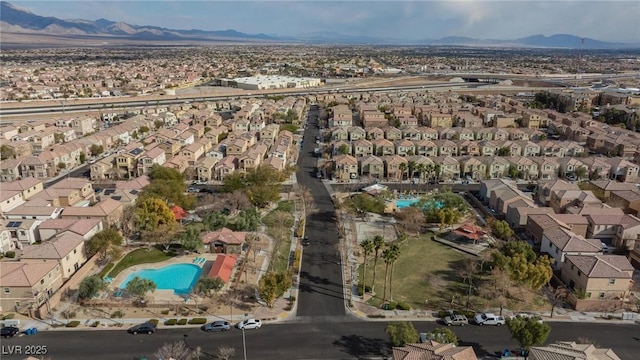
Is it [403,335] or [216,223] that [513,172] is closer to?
[216,223]

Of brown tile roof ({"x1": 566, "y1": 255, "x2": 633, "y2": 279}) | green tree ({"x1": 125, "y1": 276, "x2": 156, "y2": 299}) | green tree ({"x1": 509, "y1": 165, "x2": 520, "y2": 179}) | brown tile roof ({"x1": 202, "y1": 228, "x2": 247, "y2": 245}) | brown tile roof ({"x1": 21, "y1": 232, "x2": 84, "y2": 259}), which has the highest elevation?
green tree ({"x1": 509, "y1": 165, "x2": 520, "y2": 179})

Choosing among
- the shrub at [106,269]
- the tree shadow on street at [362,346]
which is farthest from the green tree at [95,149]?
the tree shadow on street at [362,346]

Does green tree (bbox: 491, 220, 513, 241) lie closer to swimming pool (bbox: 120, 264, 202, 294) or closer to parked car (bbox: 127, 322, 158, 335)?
swimming pool (bbox: 120, 264, 202, 294)

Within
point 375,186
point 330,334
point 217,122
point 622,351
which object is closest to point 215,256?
point 330,334

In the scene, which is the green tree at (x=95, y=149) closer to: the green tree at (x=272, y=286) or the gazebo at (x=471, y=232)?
the green tree at (x=272, y=286)

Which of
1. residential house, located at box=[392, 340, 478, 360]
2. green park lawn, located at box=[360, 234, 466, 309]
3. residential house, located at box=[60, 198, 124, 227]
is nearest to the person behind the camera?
residential house, located at box=[392, 340, 478, 360]

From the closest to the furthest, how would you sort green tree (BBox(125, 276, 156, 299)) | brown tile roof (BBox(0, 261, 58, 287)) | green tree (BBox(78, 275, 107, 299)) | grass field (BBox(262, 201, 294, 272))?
brown tile roof (BBox(0, 261, 58, 287)), green tree (BBox(125, 276, 156, 299)), green tree (BBox(78, 275, 107, 299)), grass field (BBox(262, 201, 294, 272))

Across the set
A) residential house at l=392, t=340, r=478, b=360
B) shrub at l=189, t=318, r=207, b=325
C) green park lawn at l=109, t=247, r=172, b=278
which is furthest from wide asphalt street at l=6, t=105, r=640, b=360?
green park lawn at l=109, t=247, r=172, b=278
